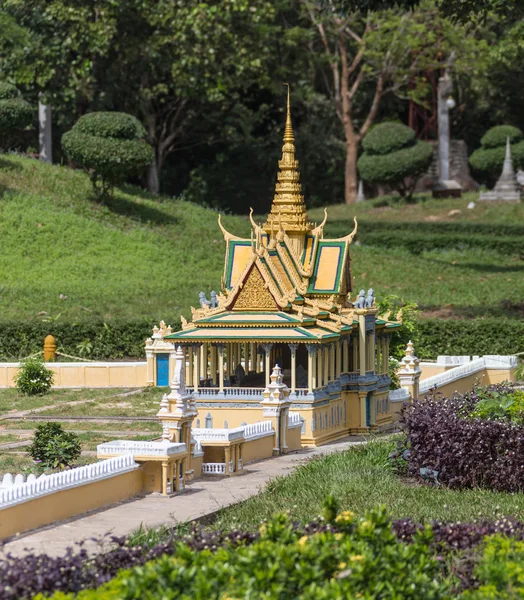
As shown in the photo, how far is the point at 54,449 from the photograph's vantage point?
23766 mm

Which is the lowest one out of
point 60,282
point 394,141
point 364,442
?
point 364,442

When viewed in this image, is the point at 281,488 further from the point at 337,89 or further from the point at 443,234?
the point at 337,89

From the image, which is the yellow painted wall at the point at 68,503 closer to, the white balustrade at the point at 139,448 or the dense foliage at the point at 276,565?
the white balustrade at the point at 139,448

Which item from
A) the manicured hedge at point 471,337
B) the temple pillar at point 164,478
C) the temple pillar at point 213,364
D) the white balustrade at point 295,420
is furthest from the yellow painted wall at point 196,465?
the manicured hedge at point 471,337

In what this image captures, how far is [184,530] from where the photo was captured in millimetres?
18625

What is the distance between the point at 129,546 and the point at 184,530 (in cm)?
219

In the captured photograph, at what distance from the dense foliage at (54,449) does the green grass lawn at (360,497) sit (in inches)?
131

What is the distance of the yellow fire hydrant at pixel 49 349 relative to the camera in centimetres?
4075

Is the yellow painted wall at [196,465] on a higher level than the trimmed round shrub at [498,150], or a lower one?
lower

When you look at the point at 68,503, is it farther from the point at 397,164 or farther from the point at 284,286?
the point at 397,164

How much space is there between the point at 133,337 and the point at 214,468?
17.9 m

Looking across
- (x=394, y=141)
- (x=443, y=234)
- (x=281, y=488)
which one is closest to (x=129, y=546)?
(x=281, y=488)

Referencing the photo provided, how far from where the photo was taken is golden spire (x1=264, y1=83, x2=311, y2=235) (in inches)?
1248

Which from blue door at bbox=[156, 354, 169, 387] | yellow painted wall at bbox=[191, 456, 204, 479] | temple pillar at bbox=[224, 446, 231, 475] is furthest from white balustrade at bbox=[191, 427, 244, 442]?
blue door at bbox=[156, 354, 169, 387]
